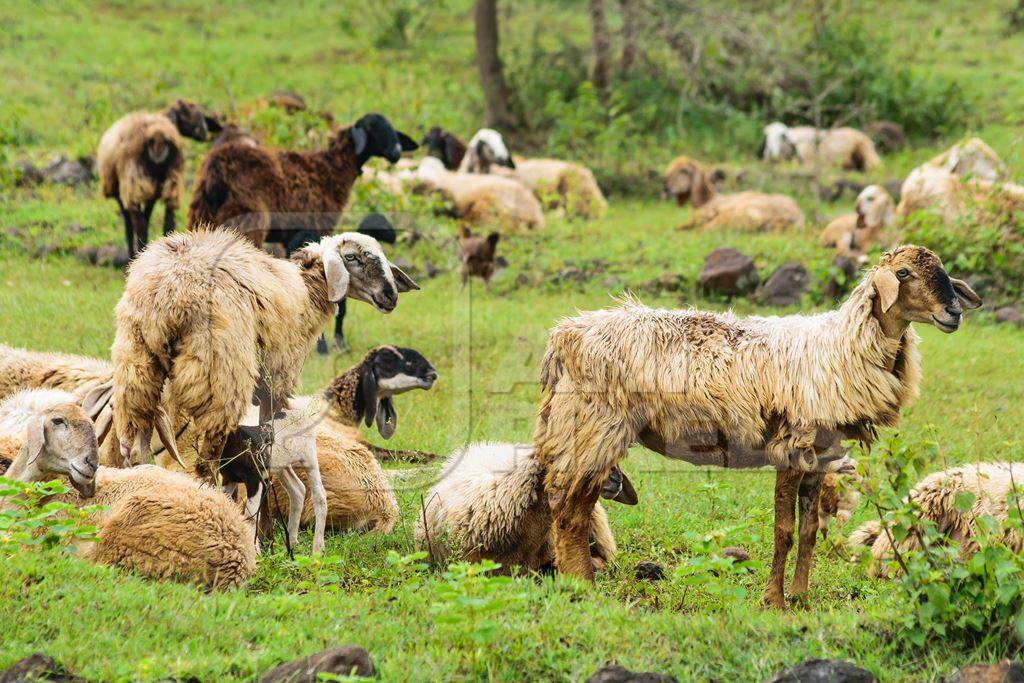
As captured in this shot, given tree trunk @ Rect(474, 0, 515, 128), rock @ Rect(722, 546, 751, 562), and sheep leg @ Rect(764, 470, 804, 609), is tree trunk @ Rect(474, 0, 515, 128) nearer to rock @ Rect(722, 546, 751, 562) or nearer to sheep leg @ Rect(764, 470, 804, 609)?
rock @ Rect(722, 546, 751, 562)

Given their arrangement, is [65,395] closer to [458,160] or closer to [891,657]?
[891,657]

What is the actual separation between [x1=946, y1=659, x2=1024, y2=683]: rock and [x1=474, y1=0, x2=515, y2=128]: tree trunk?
16204mm

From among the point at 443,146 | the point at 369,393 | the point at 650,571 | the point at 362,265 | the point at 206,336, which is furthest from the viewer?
the point at 443,146

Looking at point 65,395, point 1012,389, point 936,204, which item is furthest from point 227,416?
point 936,204

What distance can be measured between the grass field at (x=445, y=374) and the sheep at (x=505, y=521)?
0.26 m

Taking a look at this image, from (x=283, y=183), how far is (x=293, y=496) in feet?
14.6

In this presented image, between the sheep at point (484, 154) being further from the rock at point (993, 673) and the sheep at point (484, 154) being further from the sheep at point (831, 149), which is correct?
the rock at point (993, 673)

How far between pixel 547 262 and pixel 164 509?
8.52 metres

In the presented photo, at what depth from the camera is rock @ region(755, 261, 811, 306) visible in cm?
1242

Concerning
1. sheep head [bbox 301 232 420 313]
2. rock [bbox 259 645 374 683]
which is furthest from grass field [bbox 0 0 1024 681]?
sheep head [bbox 301 232 420 313]

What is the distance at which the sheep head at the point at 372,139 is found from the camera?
11227mm

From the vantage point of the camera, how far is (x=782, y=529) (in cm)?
614

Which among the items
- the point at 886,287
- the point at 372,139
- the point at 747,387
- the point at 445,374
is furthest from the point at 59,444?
the point at 372,139

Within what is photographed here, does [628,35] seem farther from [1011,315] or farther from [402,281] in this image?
[402,281]
